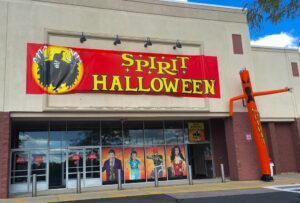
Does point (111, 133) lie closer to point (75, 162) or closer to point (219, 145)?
point (75, 162)

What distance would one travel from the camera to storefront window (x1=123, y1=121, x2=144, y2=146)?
67.5ft

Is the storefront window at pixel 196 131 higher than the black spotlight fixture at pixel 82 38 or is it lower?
lower

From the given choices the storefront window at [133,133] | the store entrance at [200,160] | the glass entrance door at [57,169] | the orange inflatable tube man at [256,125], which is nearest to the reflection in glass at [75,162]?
the glass entrance door at [57,169]

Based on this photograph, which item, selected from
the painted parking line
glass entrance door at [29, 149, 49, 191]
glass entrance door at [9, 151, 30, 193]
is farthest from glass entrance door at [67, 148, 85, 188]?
the painted parking line

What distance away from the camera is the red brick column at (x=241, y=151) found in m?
19.6

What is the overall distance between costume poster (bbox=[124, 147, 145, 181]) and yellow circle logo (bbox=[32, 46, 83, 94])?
5.61 metres

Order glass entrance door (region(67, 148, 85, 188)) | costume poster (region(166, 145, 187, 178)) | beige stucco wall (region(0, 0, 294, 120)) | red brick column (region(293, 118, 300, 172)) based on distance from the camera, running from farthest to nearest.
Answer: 1. red brick column (region(293, 118, 300, 172))
2. costume poster (region(166, 145, 187, 178))
3. glass entrance door (region(67, 148, 85, 188))
4. beige stucco wall (region(0, 0, 294, 120))

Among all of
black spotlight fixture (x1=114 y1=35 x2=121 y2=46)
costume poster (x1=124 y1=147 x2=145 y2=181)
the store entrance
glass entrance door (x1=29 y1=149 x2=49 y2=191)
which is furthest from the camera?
the store entrance

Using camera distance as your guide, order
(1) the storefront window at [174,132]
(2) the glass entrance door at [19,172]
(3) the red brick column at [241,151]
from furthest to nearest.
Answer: (1) the storefront window at [174,132]
(3) the red brick column at [241,151]
(2) the glass entrance door at [19,172]

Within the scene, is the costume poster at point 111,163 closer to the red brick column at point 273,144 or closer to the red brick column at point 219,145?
the red brick column at point 219,145

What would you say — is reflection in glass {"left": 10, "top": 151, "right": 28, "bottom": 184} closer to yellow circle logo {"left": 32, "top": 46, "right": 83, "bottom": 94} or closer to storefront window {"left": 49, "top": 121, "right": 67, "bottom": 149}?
storefront window {"left": 49, "top": 121, "right": 67, "bottom": 149}

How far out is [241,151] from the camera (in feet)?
65.0

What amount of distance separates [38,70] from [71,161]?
215 inches

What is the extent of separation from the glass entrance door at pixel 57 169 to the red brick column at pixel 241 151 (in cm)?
951
